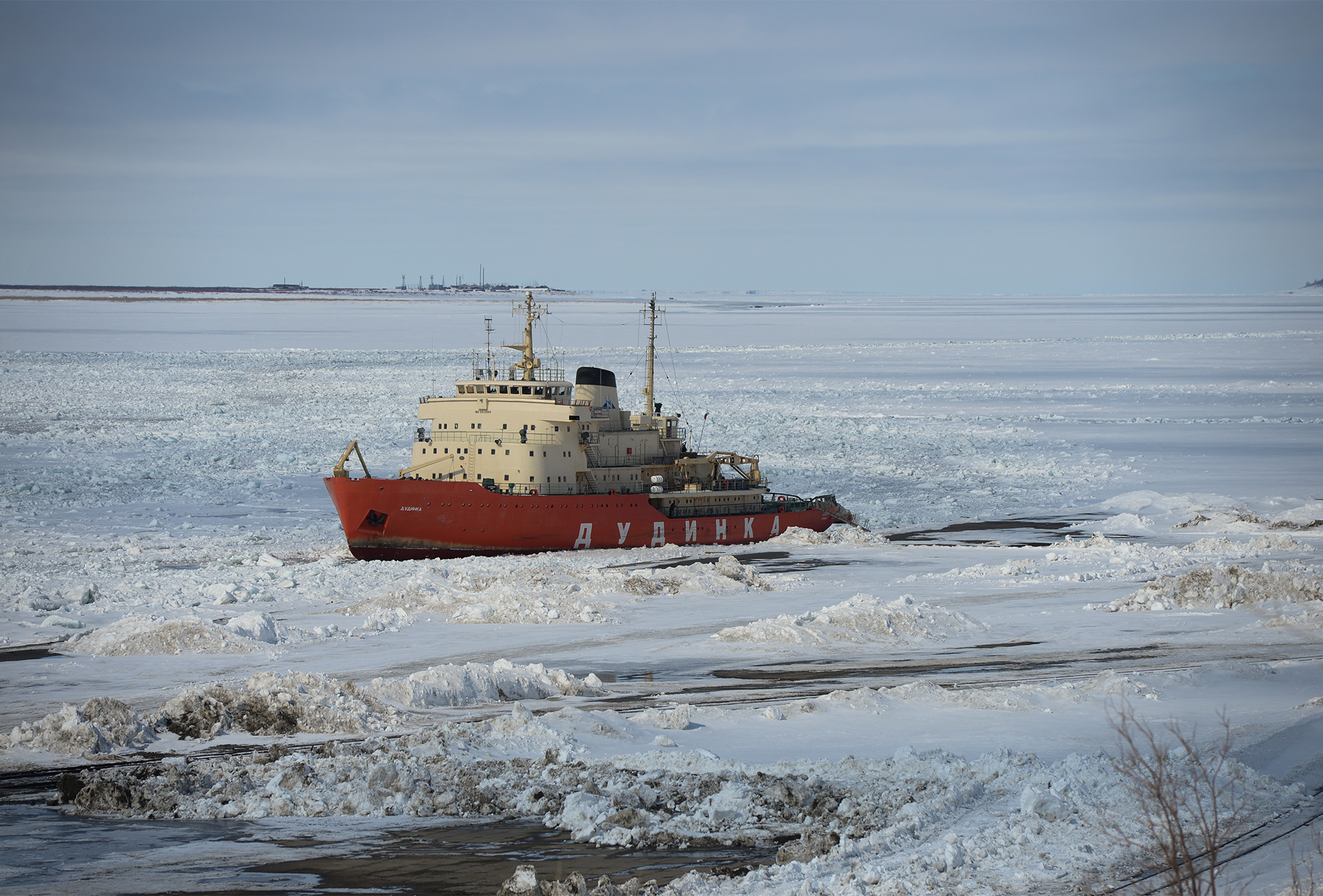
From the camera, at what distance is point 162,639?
17484 millimetres

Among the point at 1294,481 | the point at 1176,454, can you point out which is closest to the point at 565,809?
the point at 1294,481

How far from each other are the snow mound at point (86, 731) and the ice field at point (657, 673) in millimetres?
32

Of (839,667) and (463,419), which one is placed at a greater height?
(463,419)

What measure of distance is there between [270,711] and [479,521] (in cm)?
1423

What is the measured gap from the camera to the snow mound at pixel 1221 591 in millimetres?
21391

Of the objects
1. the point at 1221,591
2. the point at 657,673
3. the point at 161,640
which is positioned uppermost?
the point at 161,640

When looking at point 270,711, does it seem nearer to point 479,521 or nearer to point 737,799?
point 737,799

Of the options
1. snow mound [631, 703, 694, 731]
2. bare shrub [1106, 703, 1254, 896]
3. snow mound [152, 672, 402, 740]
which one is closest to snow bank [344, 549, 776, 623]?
snow mound [152, 672, 402, 740]

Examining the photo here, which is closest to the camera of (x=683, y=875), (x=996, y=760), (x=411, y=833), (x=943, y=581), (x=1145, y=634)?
(x=683, y=875)

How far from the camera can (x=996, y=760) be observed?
1217 cm

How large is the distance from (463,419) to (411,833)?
20.0m

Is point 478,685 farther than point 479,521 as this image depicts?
No

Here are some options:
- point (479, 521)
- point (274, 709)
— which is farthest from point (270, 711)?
point (479, 521)

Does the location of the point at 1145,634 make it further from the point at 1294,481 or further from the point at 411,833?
the point at 1294,481
